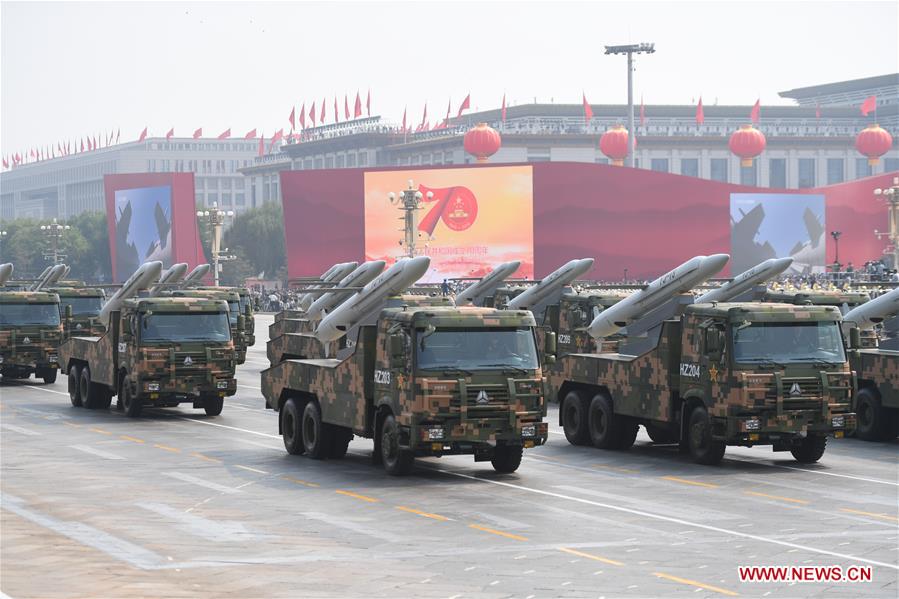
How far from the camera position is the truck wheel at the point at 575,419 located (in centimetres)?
2909

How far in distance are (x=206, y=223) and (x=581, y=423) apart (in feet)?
491

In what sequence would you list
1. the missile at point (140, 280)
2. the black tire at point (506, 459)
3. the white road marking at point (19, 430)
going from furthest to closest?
the missile at point (140, 280) < the white road marking at point (19, 430) < the black tire at point (506, 459)

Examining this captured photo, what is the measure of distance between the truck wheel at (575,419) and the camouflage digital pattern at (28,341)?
1973cm

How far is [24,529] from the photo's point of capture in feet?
63.8

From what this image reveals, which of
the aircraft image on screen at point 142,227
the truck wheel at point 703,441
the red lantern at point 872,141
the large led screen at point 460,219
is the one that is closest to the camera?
the truck wheel at point 703,441

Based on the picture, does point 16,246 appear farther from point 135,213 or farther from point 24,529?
point 24,529

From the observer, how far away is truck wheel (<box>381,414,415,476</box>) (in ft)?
79.3

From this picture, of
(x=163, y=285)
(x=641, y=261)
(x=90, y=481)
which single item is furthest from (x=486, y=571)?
(x=641, y=261)

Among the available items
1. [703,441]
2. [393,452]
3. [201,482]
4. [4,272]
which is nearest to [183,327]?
[201,482]

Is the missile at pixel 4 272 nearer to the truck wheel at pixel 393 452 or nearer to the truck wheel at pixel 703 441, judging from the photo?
the truck wheel at pixel 393 452

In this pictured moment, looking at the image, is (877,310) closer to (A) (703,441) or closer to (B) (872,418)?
(B) (872,418)

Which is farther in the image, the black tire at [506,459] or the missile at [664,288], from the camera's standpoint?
the missile at [664,288]

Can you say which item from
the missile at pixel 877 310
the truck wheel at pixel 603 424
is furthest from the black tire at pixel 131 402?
the missile at pixel 877 310

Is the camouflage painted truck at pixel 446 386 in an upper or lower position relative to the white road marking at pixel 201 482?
upper
